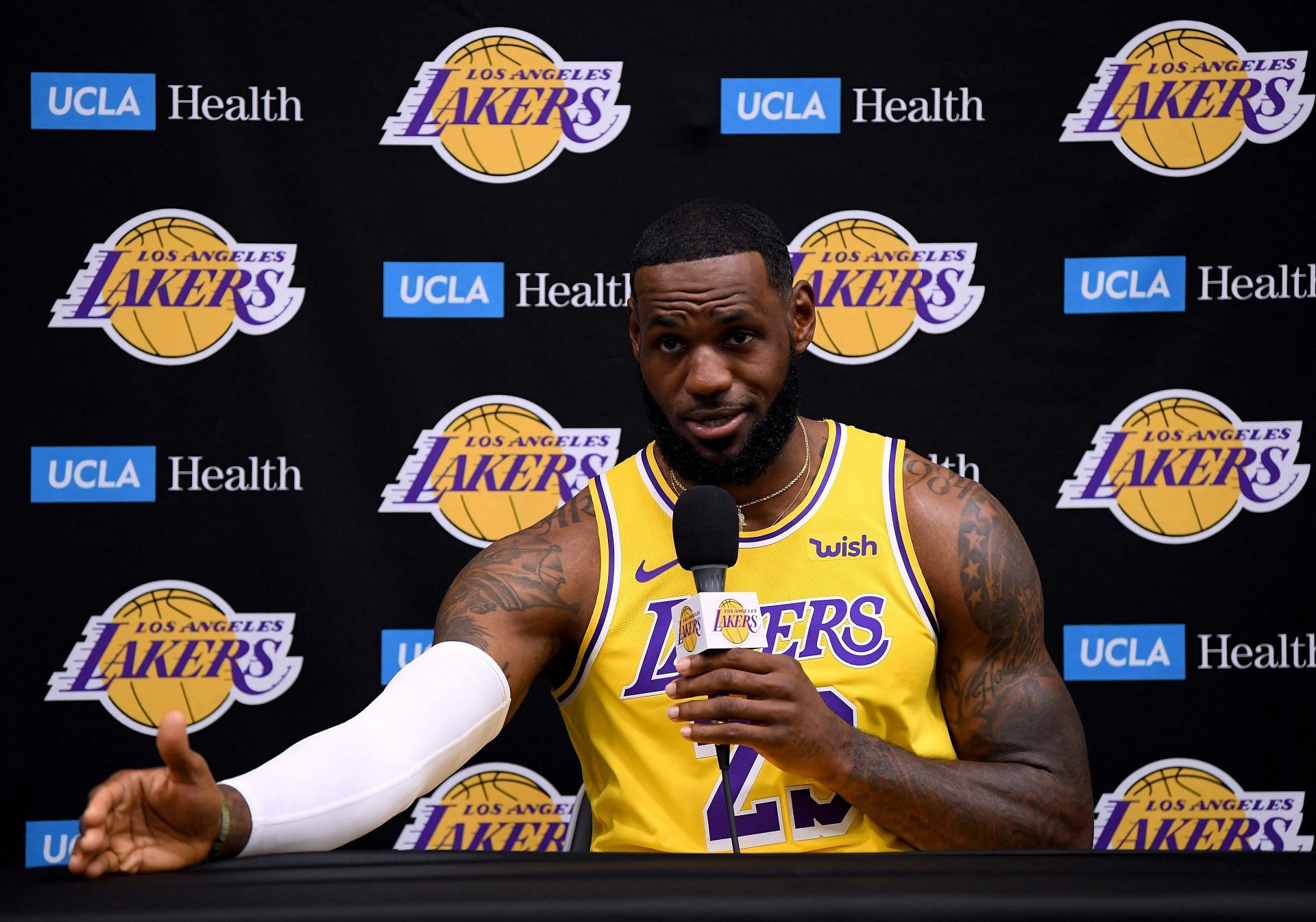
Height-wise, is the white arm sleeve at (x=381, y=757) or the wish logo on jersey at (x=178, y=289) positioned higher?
the wish logo on jersey at (x=178, y=289)

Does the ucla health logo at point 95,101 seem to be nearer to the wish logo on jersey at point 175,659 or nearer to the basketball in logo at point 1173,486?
the wish logo on jersey at point 175,659

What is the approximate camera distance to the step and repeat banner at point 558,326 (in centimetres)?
211

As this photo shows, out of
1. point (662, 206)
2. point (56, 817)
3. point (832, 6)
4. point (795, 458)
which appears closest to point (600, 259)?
point (662, 206)

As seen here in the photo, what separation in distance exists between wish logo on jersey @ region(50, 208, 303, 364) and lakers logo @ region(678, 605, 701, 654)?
4.31ft

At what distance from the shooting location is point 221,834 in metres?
0.87

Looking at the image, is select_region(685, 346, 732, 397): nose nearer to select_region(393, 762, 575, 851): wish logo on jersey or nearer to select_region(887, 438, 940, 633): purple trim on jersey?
select_region(887, 438, 940, 633): purple trim on jersey

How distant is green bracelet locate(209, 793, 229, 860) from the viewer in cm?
86

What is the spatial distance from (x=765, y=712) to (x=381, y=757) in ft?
1.23

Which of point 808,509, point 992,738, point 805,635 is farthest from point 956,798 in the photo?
point 808,509

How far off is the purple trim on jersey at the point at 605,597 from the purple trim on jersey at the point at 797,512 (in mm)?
66

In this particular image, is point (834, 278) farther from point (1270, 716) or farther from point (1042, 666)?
point (1270, 716)

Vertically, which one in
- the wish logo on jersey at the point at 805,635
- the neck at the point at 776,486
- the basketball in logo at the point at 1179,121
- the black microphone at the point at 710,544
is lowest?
the wish logo on jersey at the point at 805,635

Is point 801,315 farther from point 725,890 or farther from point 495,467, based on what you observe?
point 725,890

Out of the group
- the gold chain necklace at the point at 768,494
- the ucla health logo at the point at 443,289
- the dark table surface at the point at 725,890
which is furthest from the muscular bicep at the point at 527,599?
the ucla health logo at the point at 443,289
